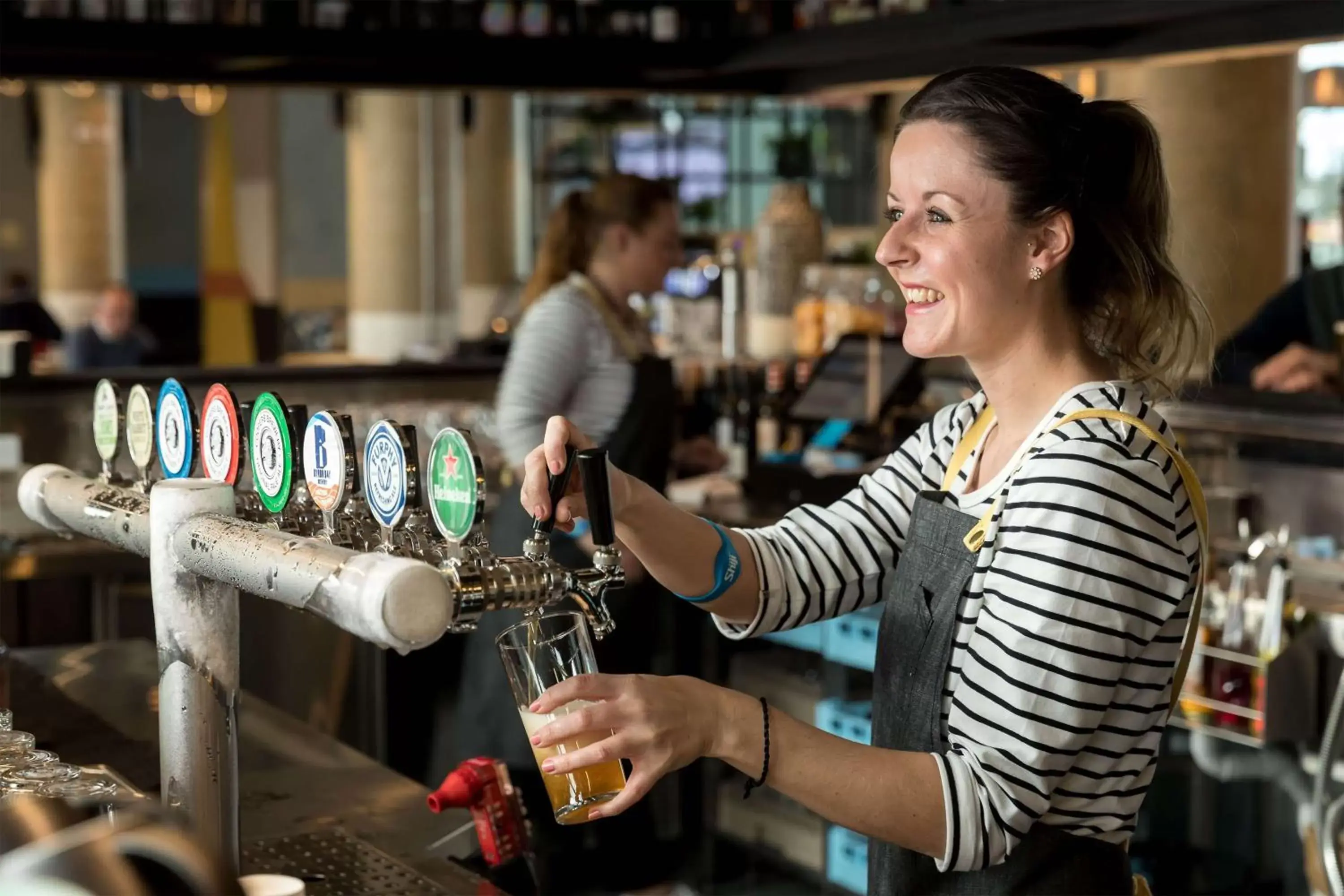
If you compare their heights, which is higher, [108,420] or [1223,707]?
[108,420]

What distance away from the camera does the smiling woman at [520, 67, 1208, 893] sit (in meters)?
1.49

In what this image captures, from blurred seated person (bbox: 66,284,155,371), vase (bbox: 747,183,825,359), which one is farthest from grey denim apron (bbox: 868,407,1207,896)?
blurred seated person (bbox: 66,284,155,371)

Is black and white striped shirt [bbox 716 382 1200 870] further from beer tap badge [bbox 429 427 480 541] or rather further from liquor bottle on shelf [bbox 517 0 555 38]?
liquor bottle on shelf [bbox 517 0 555 38]

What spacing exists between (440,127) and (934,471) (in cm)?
1650

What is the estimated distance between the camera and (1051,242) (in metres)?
1.69

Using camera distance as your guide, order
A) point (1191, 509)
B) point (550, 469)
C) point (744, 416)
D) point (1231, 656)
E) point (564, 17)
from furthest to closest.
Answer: point (564, 17)
point (744, 416)
point (1231, 656)
point (1191, 509)
point (550, 469)

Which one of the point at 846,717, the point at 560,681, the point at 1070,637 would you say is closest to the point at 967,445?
the point at 1070,637

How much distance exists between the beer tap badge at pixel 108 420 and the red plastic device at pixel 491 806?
0.52 m

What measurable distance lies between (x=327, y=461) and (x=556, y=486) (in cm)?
23

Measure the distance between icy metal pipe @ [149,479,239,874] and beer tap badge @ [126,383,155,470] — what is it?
0.81 feet

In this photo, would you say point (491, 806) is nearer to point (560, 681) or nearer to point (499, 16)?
point (560, 681)

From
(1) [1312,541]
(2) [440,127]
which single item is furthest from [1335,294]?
(2) [440,127]

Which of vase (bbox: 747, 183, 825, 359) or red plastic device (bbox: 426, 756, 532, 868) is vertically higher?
vase (bbox: 747, 183, 825, 359)

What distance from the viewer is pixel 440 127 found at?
17781 mm
